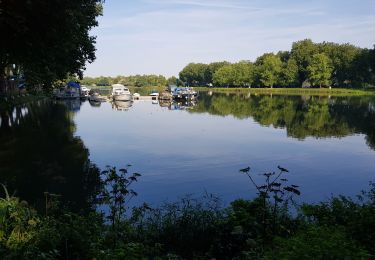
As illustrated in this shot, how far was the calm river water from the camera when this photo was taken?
58.0 ft

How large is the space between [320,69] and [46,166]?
13327cm

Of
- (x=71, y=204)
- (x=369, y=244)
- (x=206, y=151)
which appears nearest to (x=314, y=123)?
(x=206, y=151)

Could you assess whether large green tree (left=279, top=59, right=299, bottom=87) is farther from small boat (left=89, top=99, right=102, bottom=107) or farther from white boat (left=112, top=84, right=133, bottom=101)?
small boat (left=89, top=99, right=102, bottom=107)

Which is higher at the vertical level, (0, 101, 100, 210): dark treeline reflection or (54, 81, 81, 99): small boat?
(54, 81, 81, 99): small boat

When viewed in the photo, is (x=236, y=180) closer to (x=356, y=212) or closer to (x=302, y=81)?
(x=356, y=212)

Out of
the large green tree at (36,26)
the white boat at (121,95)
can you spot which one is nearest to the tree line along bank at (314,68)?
the white boat at (121,95)

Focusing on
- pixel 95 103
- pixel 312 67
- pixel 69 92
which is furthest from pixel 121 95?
pixel 312 67

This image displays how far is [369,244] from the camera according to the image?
7.82 m

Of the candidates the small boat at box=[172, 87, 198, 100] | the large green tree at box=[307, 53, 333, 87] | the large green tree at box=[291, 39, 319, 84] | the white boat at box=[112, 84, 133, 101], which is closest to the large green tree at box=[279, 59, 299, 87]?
the large green tree at box=[291, 39, 319, 84]

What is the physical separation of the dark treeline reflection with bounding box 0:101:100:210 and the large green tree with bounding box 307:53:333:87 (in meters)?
120

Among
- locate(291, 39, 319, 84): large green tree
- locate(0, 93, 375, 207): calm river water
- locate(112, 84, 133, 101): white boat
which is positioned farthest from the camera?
locate(291, 39, 319, 84): large green tree

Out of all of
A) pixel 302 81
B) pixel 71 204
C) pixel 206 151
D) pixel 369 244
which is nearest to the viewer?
pixel 369 244

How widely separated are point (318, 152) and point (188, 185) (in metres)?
13.4

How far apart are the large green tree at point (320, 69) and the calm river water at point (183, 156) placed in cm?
10062
